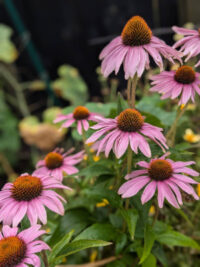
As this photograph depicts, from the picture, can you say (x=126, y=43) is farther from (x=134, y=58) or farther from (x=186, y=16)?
(x=186, y=16)

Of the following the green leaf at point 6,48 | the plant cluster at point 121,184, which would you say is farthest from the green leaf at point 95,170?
the green leaf at point 6,48

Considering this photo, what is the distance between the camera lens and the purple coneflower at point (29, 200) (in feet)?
1.48

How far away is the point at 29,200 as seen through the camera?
48 centimetres

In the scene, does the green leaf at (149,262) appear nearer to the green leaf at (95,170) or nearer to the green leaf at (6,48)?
the green leaf at (95,170)

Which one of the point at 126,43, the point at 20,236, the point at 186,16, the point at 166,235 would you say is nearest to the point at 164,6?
the point at 186,16

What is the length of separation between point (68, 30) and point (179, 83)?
187 cm

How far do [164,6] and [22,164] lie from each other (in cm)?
154

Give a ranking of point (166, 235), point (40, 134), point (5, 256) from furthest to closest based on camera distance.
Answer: point (40, 134), point (166, 235), point (5, 256)

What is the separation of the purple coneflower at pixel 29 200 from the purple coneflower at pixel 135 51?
8.5 inches

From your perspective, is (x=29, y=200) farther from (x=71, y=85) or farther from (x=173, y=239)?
(x=71, y=85)

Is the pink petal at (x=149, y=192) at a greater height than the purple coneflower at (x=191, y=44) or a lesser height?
lesser

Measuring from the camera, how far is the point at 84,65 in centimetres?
238

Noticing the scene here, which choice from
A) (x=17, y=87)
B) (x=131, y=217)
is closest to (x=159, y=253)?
(x=131, y=217)

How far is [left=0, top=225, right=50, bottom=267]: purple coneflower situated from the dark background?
5.30 feet
